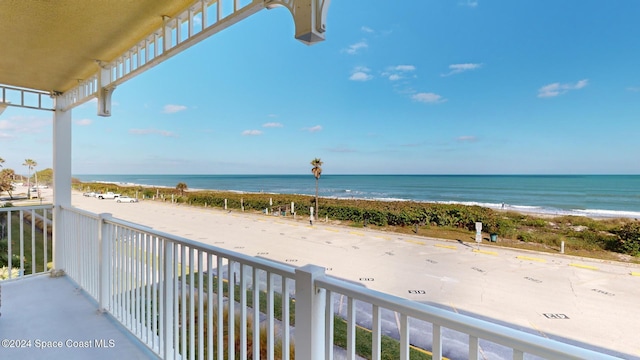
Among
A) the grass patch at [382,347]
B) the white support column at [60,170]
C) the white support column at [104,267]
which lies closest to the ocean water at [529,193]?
the grass patch at [382,347]

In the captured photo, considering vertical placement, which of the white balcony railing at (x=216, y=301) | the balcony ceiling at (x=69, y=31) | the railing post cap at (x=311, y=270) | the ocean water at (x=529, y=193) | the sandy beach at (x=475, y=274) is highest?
the balcony ceiling at (x=69, y=31)

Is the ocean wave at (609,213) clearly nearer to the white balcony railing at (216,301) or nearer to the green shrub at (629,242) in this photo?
the green shrub at (629,242)

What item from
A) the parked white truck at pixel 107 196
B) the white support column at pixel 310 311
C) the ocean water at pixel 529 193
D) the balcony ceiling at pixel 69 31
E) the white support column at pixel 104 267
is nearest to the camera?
the white support column at pixel 310 311

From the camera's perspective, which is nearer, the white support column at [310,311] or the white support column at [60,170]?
the white support column at [310,311]

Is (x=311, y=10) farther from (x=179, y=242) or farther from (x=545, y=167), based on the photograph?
(x=545, y=167)

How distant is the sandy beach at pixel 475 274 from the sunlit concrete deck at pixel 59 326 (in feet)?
12.5

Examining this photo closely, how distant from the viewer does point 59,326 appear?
2.16 m

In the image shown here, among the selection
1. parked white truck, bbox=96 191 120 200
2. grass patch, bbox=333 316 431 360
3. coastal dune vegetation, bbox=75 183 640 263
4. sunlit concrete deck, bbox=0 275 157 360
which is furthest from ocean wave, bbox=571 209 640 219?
parked white truck, bbox=96 191 120 200

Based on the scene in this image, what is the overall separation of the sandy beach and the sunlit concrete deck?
3.81m

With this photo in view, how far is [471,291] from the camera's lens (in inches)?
297

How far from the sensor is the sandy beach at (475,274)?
19.8ft

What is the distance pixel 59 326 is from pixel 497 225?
1646cm

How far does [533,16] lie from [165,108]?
3555 cm

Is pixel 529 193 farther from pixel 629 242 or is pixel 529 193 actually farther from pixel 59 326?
pixel 59 326
